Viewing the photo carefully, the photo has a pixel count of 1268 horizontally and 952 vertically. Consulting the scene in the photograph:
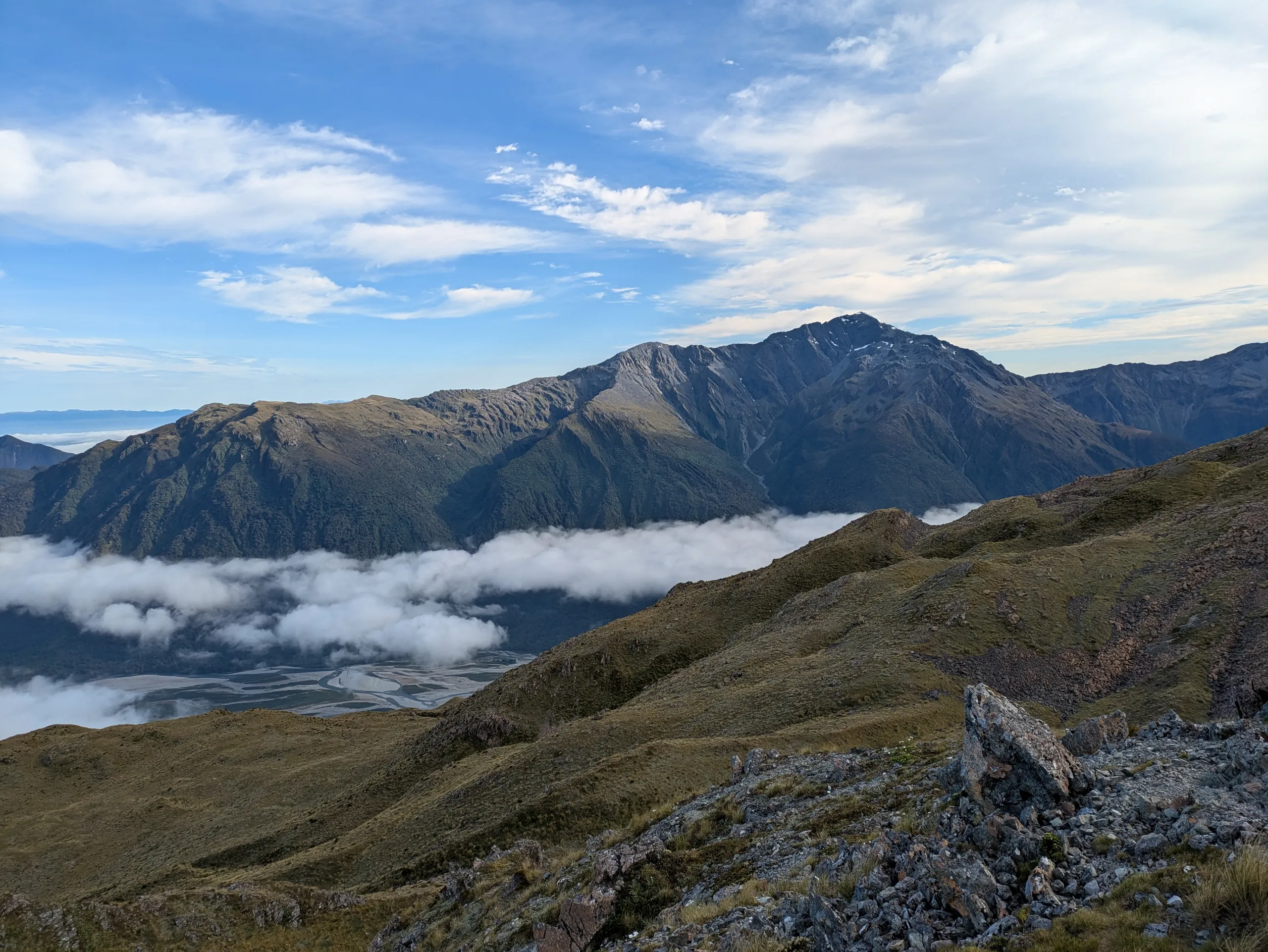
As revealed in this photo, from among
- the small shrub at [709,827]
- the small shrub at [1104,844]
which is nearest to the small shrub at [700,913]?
the small shrub at [709,827]

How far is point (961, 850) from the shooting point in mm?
16672

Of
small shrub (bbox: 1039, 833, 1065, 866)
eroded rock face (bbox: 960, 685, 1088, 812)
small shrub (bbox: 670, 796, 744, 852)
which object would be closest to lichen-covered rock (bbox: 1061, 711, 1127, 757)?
eroded rock face (bbox: 960, 685, 1088, 812)

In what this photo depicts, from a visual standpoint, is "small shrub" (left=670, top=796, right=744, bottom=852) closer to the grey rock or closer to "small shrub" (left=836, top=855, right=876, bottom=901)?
"small shrub" (left=836, top=855, right=876, bottom=901)

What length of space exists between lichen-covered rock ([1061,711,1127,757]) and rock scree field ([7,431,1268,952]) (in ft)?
0.31

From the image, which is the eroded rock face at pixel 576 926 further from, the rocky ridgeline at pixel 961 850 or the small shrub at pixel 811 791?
the small shrub at pixel 811 791

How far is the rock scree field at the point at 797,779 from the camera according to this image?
602 inches

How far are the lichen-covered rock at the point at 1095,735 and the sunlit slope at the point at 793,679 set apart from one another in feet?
13.5

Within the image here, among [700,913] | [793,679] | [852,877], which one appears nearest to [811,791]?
[700,913]

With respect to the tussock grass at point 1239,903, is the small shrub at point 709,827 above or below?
below

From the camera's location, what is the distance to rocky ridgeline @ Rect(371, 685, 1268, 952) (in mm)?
14055

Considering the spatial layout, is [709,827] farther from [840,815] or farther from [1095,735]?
[1095,735]

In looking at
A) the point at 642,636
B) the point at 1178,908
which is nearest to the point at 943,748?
the point at 1178,908

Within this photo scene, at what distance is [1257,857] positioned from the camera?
11.9 metres

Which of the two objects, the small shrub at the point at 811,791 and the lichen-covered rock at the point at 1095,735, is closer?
the lichen-covered rock at the point at 1095,735
